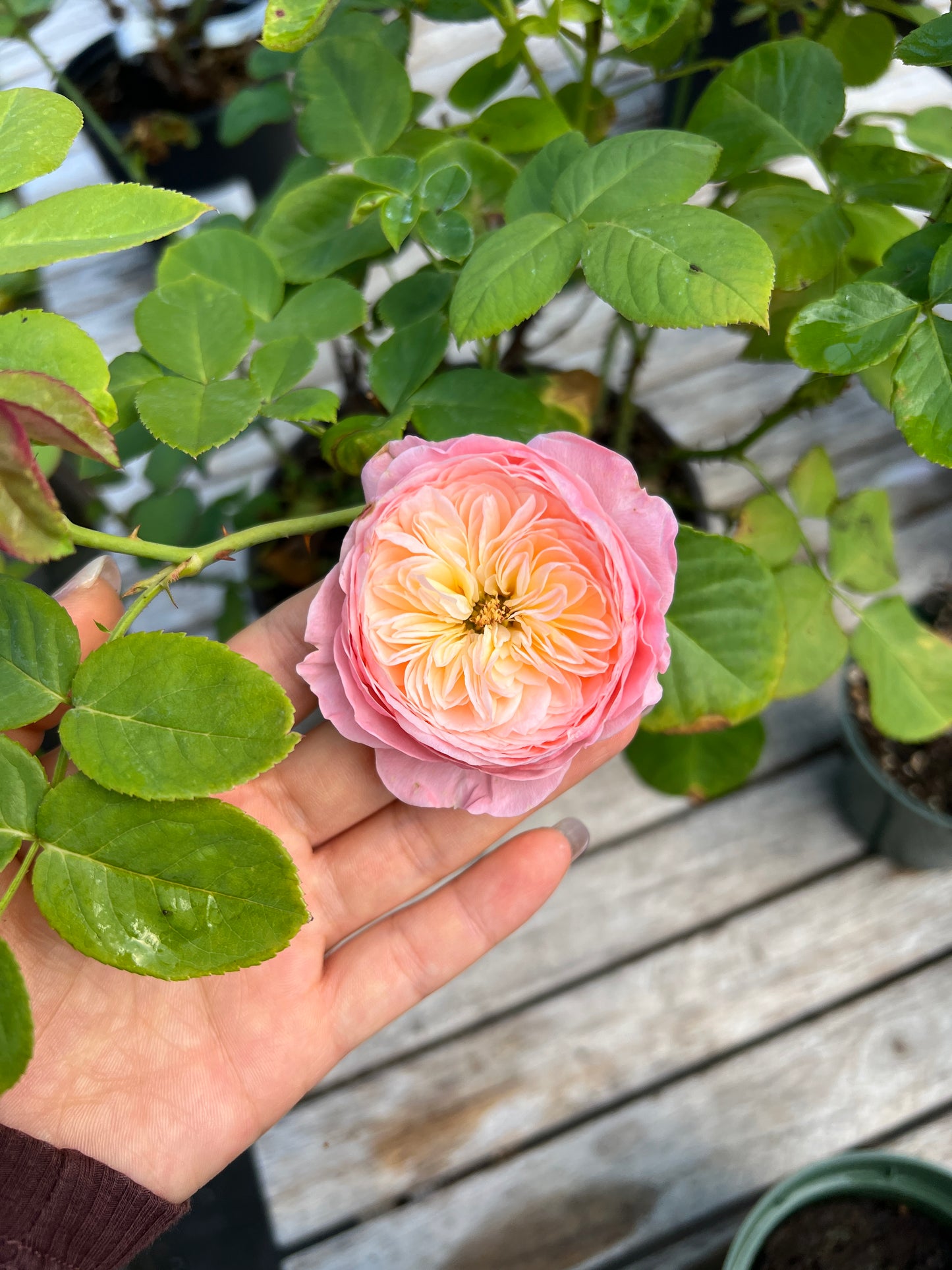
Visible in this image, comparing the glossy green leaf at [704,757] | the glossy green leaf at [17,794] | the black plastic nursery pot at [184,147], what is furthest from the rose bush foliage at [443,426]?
the black plastic nursery pot at [184,147]

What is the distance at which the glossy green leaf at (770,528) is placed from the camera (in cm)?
64

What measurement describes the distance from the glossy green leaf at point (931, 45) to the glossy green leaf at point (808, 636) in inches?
12.1

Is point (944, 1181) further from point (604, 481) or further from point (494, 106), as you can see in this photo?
point (494, 106)

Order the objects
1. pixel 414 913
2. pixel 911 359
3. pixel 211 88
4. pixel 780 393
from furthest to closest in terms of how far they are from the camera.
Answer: pixel 211 88 → pixel 780 393 → pixel 414 913 → pixel 911 359

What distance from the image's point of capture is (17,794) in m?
0.42

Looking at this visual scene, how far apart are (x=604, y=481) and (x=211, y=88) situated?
1046 mm

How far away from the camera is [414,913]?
2.14 feet

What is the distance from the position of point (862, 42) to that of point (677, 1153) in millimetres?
874

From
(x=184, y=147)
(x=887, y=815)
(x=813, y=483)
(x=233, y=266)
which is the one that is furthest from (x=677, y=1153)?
(x=184, y=147)

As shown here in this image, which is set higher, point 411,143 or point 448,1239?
point 411,143

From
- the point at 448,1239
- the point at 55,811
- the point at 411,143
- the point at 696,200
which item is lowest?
the point at 448,1239

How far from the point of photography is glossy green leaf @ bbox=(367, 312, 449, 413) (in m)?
0.51

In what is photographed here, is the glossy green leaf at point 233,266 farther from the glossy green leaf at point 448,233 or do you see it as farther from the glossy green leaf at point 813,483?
the glossy green leaf at point 813,483

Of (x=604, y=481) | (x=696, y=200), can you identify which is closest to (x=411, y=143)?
(x=604, y=481)
